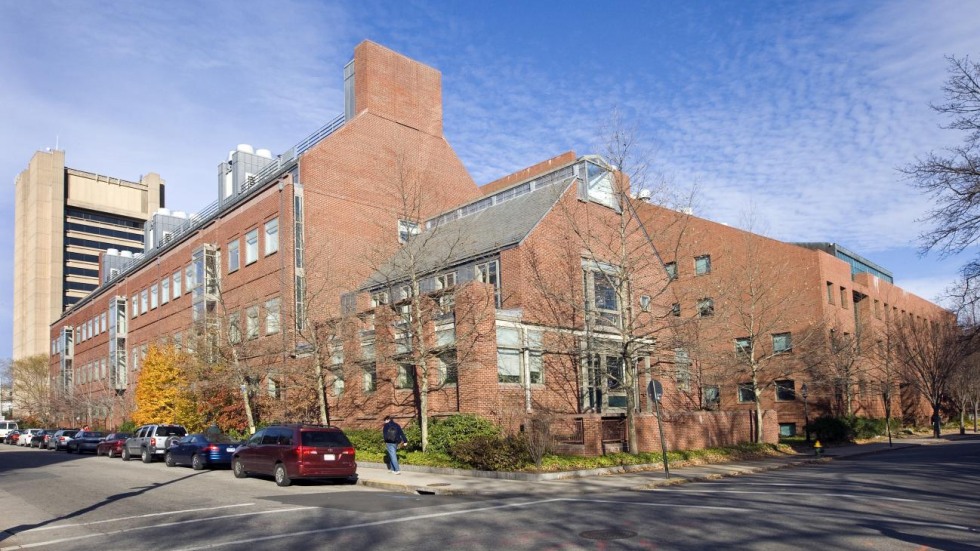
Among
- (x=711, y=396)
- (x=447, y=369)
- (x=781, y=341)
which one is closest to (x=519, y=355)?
(x=447, y=369)

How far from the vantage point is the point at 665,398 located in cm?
3409

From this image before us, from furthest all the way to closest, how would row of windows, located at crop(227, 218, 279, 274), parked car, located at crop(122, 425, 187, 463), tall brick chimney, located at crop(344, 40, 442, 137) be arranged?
1. tall brick chimney, located at crop(344, 40, 442, 137)
2. row of windows, located at crop(227, 218, 279, 274)
3. parked car, located at crop(122, 425, 187, 463)

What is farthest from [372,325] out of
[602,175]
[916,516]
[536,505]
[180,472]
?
[916,516]

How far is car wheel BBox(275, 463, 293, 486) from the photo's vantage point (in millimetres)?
20438

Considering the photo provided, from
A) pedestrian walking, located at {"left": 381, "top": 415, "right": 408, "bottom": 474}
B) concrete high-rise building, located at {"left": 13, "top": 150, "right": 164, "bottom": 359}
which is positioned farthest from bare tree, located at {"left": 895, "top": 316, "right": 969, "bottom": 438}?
concrete high-rise building, located at {"left": 13, "top": 150, "right": 164, "bottom": 359}

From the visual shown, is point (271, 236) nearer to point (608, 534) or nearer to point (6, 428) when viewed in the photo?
point (608, 534)

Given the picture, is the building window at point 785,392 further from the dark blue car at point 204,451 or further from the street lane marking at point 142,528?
the street lane marking at point 142,528

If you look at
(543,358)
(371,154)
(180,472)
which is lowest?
(180,472)

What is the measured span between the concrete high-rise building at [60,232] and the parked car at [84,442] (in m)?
80.4

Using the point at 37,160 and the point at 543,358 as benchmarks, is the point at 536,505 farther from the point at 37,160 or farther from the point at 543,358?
the point at 37,160

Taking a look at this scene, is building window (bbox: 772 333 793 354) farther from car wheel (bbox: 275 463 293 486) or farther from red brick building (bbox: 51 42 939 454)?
car wheel (bbox: 275 463 293 486)

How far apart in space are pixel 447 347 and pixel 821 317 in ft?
93.9

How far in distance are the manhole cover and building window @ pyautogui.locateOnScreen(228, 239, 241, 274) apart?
35.3 metres

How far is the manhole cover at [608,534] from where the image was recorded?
11070 millimetres
